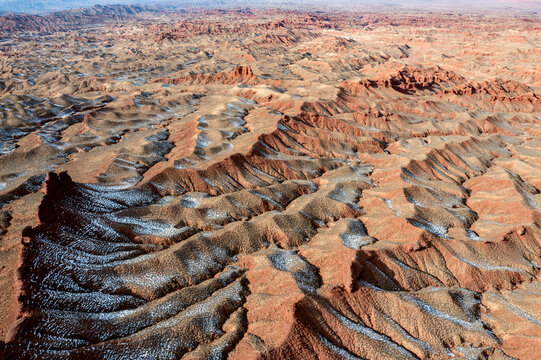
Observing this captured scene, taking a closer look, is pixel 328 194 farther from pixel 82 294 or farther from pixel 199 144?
pixel 82 294

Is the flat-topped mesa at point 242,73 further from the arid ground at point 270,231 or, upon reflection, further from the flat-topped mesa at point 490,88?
the flat-topped mesa at point 490,88

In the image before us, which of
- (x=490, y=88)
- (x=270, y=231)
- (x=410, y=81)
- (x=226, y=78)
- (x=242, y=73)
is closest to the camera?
(x=270, y=231)

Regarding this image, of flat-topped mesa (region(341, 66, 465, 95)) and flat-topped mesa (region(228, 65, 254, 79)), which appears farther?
flat-topped mesa (region(228, 65, 254, 79))

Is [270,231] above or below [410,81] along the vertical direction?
below

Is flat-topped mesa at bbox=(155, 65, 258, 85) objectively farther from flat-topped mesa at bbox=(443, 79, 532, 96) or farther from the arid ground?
flat-topped mesa at bbox=(443, 79, 532, 96)

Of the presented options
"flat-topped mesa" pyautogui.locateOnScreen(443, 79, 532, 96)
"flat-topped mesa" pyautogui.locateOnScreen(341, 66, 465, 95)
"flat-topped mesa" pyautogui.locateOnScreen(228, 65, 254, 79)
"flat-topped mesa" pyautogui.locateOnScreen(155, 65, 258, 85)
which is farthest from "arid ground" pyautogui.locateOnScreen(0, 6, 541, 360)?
"flat-topped mesa" pyautogui.locateOnScreen(228, 65, 254, 79)

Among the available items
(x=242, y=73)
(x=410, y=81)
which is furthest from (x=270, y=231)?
(x=410, y=81)

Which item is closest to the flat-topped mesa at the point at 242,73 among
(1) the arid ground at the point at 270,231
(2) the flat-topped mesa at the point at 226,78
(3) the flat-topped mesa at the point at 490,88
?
(2) the flat-topped mesa at the point at 226,78

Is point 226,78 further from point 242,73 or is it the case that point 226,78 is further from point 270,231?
point 270,231

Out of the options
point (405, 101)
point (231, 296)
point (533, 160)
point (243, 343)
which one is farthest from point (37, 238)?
point (405, 101)
